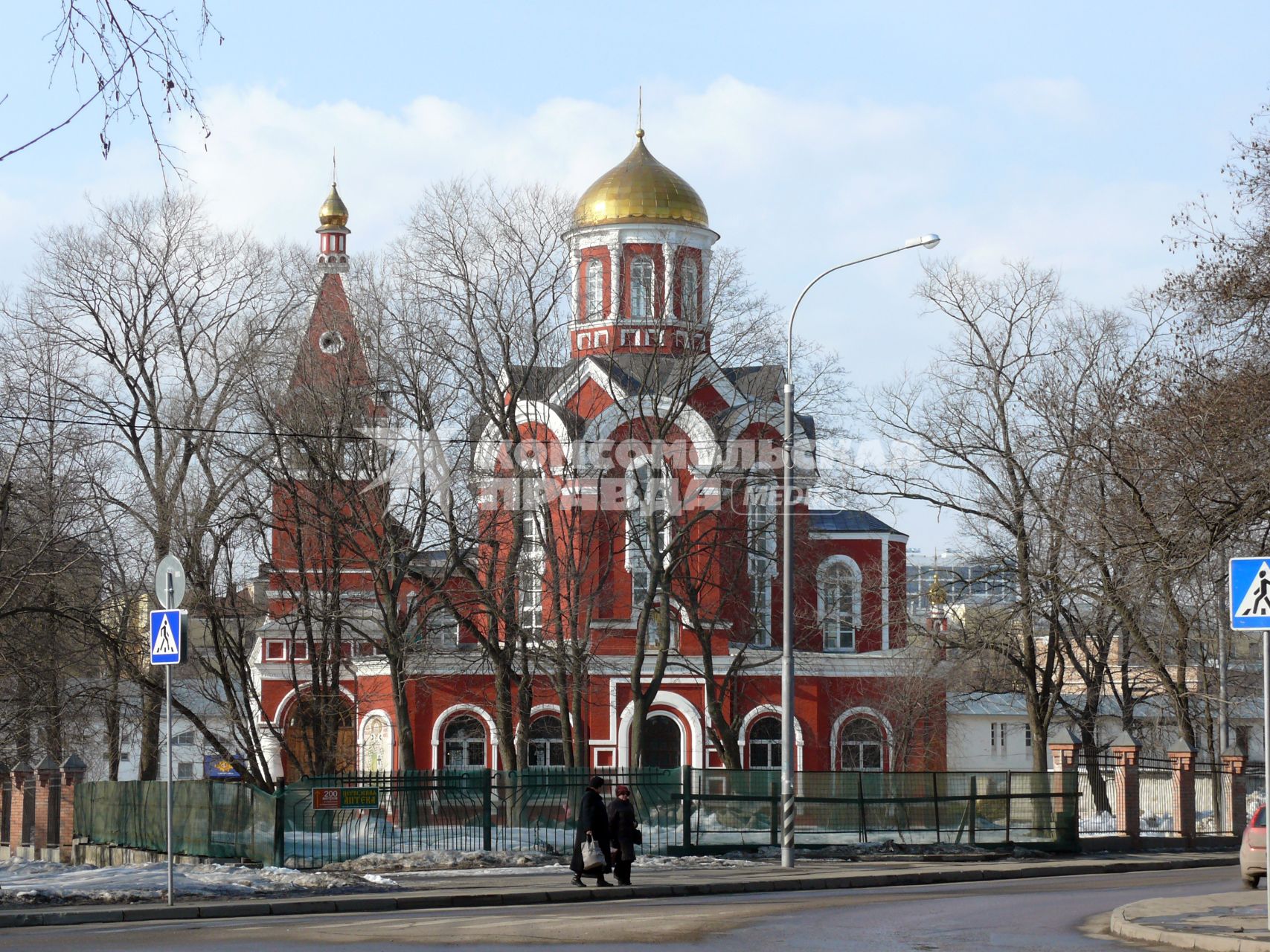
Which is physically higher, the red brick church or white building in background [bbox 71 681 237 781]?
the red brick church

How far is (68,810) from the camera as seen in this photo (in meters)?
29.3

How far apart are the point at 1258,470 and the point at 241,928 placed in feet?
41.3

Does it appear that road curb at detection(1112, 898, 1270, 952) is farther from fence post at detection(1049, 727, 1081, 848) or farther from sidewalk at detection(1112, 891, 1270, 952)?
fence post at detection(1049, 727, 1081, 848)

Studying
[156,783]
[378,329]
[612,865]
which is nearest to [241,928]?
[612,865]

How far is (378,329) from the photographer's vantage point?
1268 inches

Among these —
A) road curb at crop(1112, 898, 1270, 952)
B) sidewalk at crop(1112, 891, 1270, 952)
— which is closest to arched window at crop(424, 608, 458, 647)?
sidewalk at crop(1112, 891, 1270, 952)

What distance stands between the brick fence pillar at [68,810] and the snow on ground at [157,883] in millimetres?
9561

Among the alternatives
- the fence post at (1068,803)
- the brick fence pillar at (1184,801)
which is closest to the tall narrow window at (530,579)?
the fence post at (1068,803)

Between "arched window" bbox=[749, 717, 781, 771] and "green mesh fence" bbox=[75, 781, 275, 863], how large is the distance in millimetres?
17897

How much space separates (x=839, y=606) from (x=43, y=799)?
20501mm

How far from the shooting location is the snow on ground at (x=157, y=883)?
1644 cm

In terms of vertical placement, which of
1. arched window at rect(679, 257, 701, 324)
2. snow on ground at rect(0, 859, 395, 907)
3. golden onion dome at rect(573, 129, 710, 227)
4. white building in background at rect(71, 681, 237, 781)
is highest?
golden onion dome at rect(573, 129, 710, 227)

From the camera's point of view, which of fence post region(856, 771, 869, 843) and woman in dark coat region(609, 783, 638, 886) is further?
fence post region(856, 771, 869, 843)

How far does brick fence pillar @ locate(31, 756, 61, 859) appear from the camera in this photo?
29.8m
